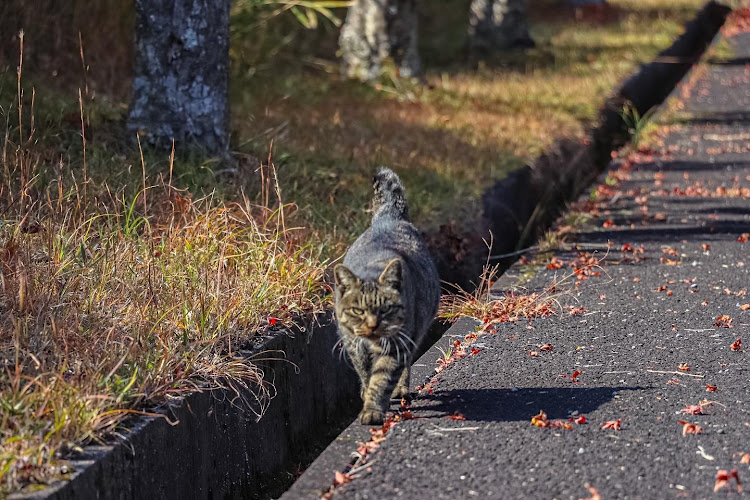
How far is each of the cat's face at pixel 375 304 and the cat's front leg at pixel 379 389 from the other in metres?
0.13

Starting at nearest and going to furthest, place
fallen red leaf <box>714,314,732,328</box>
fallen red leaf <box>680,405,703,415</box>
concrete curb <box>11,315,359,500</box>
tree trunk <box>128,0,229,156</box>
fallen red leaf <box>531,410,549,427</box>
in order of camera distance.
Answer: concrete curb <box>11,315,359,500</box> < fallen red leaf <box>531,410,549,427</box> < fallen red leaf <box>680,405,703,415</box> < fallen red leaf <box>714,314,732,328</box> < tree trunk <box>128,0,229,156</box>

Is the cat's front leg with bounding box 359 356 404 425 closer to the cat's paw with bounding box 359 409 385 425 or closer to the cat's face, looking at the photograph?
the cat's paw with bounding box 359 409 385 425

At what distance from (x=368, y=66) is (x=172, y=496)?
32.9 feet

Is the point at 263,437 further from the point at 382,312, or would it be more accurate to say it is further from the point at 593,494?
the point at 593,494

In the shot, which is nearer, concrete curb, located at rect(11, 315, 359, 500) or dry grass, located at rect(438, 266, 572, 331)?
concrete curb, located at rect(11, 315, 359, 500)

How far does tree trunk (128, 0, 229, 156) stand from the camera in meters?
8.41

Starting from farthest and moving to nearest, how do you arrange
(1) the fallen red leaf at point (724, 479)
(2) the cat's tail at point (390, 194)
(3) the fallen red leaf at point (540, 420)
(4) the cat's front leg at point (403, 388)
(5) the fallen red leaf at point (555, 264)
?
(5) the fallen red leaf at point (555, 264), (2) the cat's tail at point (390, 194), (4) the cat's front leg at point (403, 388), (3) the fallen red leaf at point (540, 420), (1) the fallen red leaf at point (724, 479)

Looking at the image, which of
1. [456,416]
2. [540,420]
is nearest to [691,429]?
[540,420]

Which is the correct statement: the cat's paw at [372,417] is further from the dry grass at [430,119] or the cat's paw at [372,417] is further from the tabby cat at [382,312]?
the dry grass at [430,119]

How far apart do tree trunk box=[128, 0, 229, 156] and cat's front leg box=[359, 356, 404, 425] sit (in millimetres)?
3778

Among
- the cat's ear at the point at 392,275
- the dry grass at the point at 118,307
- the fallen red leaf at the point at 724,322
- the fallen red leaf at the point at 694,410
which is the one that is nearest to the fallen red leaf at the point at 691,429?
the fallen red leaf at the point at 694,410

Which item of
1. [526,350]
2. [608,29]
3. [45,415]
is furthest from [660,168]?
[608,29]

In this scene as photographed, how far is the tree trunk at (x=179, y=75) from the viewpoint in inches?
331

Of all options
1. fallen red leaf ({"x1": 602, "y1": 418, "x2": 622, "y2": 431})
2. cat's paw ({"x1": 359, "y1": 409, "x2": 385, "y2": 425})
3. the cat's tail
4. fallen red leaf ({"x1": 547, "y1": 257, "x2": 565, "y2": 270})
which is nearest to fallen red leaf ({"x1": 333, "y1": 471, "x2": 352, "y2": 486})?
cat's paw ({"x1": 359, "y1": 409, "x2": 385, "y2": 425})
